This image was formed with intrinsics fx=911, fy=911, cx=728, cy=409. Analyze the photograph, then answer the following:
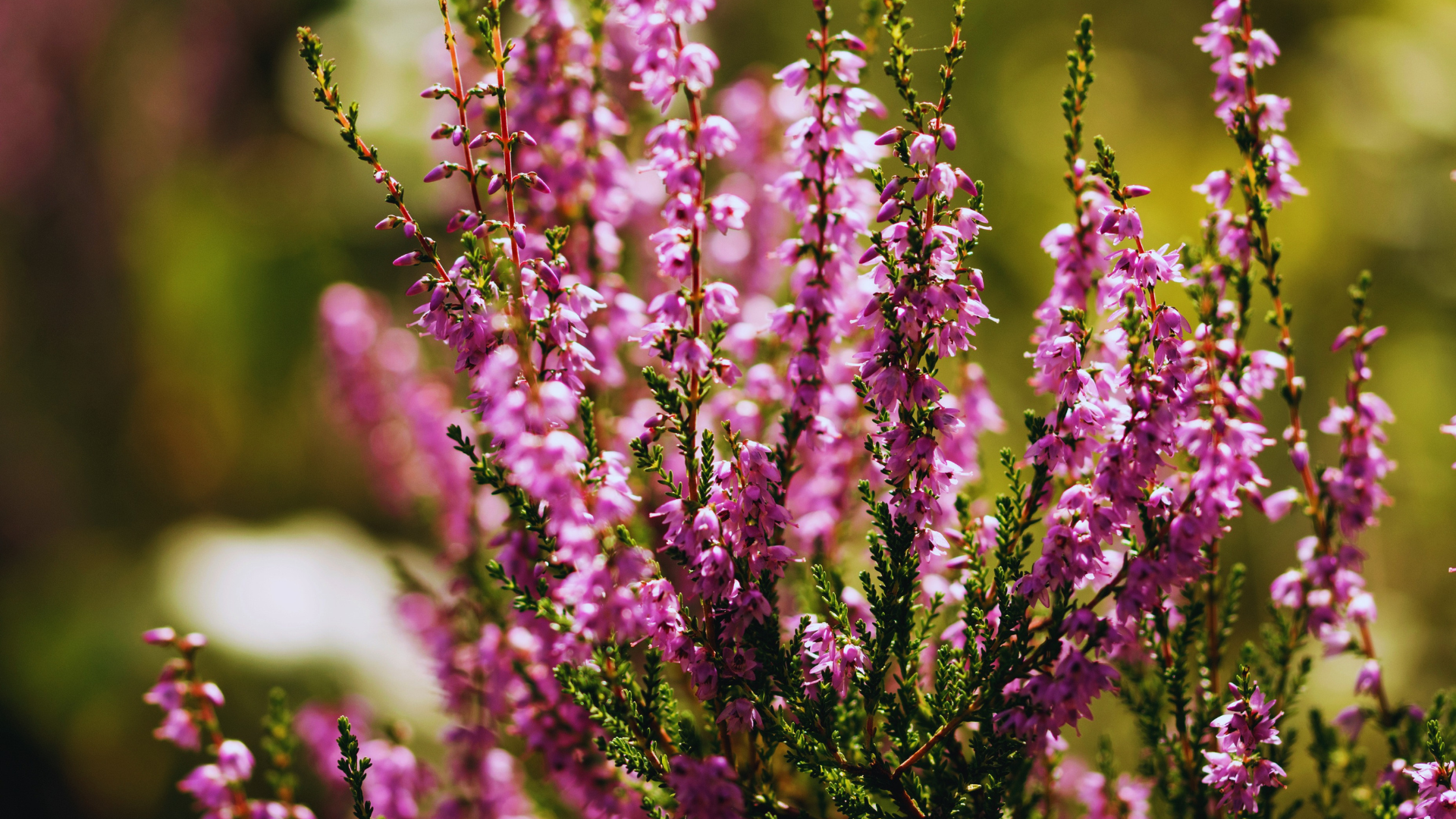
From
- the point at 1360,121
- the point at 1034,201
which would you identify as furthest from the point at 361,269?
the point at 1360,121

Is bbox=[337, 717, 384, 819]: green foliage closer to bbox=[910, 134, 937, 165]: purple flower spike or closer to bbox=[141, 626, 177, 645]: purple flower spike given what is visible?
bbox=[141, 626, 177, 645]: purple flower spike

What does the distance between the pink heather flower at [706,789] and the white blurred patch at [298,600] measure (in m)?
2.13

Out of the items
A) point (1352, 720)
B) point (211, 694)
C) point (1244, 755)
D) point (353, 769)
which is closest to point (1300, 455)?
point (1244, 755)

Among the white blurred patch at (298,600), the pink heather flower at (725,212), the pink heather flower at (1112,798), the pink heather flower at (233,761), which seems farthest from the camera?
the white blurred patch at (298,600)

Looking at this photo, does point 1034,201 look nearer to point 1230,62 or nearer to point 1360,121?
point 1360,121

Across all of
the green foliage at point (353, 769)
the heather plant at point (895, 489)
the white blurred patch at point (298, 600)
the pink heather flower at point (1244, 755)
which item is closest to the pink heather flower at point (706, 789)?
the heather plant at point (895, 489)

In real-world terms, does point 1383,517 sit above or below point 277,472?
below

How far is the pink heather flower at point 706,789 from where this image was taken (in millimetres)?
723

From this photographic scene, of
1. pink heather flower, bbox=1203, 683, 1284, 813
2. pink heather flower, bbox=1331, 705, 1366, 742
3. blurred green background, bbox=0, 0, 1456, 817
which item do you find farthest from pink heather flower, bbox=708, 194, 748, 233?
blurred green background, bbox=0, 0, 1456, 817

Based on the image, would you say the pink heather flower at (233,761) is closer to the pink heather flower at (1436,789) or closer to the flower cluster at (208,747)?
the flower cluster at (208,747)

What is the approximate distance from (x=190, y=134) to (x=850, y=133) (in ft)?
15.7

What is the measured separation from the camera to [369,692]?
2.75 m

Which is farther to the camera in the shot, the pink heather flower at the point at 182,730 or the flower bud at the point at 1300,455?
the pink heather flower at the point at 182,730

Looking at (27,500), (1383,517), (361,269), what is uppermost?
(361,269)
